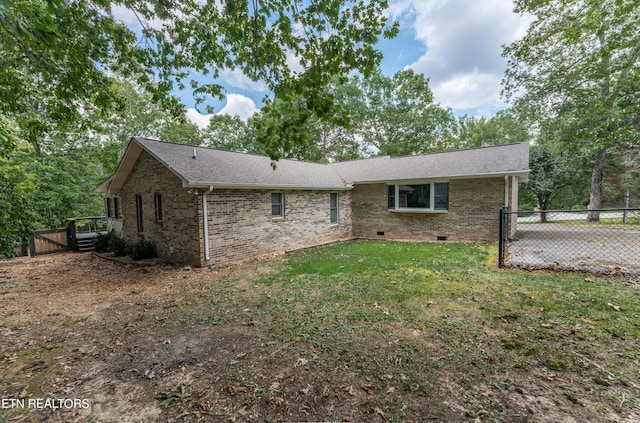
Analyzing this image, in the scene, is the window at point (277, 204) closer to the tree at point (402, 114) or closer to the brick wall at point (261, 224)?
the brick wall at point (261, 224)

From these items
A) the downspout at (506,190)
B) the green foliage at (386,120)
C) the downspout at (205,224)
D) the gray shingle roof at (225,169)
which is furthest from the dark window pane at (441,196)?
the green foliage at (386,120)

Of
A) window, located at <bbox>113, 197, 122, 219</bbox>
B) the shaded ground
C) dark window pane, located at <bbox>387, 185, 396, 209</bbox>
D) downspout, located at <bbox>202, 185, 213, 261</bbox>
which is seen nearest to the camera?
the shaded ground

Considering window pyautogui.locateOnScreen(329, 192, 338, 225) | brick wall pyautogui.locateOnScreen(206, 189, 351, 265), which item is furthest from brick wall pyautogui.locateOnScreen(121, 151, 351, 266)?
window pyautogui.locateOnScreen(329, 192, 338, 225)

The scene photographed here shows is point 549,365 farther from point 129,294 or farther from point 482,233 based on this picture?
point 482,233

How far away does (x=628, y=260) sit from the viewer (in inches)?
245

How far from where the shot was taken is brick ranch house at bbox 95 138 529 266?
7.99 metres

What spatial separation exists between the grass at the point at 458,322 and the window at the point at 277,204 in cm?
362

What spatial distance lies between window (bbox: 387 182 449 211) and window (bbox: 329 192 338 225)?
248 centimetres

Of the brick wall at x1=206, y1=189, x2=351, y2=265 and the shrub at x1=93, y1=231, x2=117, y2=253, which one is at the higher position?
the brick wall at x1=206, y1=189, x2=351, y2=265

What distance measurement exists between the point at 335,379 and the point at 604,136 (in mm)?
5917

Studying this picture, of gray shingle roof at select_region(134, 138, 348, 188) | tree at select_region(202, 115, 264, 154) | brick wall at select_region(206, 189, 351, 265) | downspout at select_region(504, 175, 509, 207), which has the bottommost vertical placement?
brick wall at select_region(206, 189, 351, 265)

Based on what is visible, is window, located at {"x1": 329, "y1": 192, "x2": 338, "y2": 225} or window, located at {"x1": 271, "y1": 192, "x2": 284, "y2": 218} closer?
window, located at {"x1": 271, "y1": 192, "x2": 284, "y2": 218}

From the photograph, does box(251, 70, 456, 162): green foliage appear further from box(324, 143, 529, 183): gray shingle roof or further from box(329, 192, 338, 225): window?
box(329, 192, 338, 225): window

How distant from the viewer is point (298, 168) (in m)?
12.8
